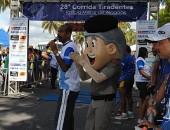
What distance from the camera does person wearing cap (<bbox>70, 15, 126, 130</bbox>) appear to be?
412 cm

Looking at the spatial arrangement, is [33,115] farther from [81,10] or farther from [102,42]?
[102,42]

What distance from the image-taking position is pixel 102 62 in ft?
13.7

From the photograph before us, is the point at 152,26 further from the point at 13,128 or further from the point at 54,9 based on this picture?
the point at 13,128

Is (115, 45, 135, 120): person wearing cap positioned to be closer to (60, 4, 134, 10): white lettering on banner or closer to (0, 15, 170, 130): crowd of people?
(0, 15, 170, 130): crowd of people

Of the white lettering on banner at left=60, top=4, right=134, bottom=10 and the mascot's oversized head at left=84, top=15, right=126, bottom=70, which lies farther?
the white lettering on banner at left=60, top=4, right=134, bottom=10

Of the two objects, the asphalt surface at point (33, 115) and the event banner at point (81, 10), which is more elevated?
the event banner at point (81, 10)

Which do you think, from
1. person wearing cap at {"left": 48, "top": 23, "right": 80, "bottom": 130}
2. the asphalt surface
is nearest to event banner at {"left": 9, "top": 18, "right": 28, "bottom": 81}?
the asphalt surface

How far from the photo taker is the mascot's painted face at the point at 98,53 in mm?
4168

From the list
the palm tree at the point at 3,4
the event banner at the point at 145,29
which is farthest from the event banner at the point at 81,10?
the palm tree at the point at 3,4

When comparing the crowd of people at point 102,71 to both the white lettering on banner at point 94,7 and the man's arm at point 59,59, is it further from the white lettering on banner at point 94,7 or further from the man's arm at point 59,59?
the white lettering on banner at point 94,7

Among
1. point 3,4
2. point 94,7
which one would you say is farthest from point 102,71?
point 3,4

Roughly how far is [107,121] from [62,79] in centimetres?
116

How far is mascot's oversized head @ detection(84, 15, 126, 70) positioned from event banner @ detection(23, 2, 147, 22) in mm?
8408

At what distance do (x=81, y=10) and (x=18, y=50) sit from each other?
110 inches
